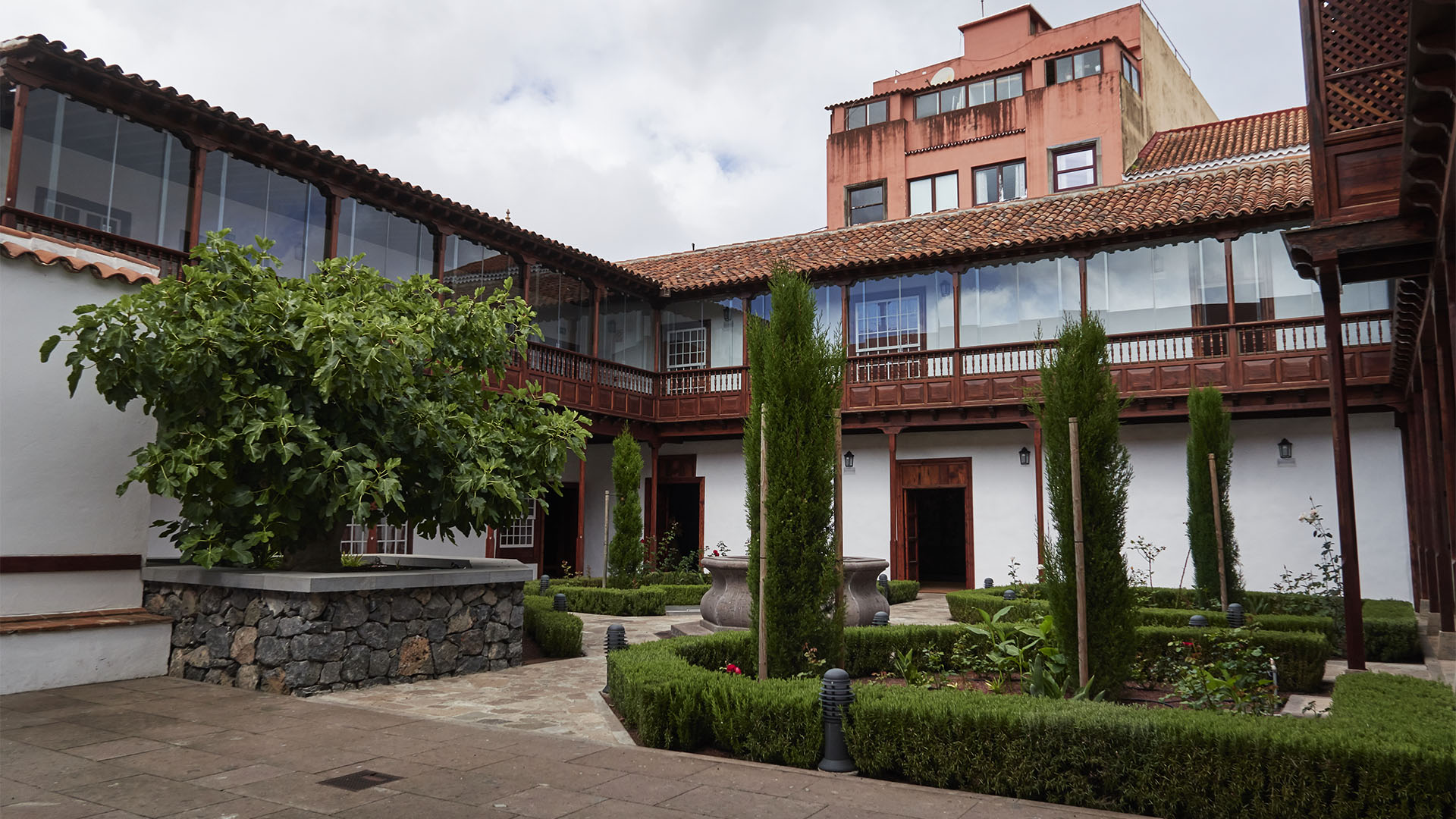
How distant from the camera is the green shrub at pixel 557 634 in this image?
938 centimetres

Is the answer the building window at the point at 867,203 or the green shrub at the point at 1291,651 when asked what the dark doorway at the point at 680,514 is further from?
the green shrub at the point at 1291,651

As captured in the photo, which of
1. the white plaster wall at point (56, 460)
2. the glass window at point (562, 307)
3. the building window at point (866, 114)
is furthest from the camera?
the building window at point (866, 114)

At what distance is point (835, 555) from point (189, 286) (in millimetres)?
5619

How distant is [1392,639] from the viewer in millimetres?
9820

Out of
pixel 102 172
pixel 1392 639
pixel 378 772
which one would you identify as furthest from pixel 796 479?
pixel 102 172

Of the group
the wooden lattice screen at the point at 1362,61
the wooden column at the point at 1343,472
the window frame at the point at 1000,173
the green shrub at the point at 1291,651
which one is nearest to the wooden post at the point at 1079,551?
the green shrub at the point at 1291,651

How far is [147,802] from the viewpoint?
14.0ft

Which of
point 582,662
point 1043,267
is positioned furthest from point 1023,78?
point 582,662

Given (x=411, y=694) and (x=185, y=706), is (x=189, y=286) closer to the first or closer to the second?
(x=185, y=706)

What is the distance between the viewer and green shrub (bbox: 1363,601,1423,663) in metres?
9.78

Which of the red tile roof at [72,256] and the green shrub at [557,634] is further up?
the red tile roof at [72,256]

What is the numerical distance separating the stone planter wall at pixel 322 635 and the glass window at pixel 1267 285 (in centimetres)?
1334

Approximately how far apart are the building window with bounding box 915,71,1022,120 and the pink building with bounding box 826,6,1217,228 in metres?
0.03

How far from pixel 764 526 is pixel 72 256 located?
6143 millimetres
